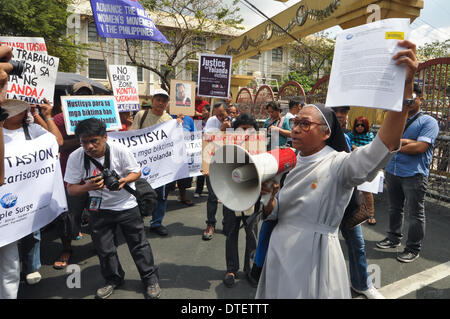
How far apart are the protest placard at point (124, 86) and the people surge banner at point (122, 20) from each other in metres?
0.54

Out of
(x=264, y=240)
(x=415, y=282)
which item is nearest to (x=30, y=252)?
(x=264, y=240)

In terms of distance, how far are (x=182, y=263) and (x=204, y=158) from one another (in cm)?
131

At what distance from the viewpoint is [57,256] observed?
376 cm

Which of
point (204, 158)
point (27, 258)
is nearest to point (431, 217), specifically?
point (204, 158)

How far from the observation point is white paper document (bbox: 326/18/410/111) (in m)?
1.18

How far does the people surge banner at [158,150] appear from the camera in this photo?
4137 mm

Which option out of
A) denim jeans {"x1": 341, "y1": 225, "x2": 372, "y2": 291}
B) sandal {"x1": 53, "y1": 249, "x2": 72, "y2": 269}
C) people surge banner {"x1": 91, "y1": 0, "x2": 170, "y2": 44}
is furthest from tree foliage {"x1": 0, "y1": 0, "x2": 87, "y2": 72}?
denim jeans {"x1": 341, "y1": 225, "x2": 372, "y2": 291}

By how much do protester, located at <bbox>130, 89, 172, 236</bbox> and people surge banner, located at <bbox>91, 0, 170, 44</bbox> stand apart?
132cm

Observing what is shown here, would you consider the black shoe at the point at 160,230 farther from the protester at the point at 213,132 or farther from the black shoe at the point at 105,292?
the black shoe at the point at 105,292

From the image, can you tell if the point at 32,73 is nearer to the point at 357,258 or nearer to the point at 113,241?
the point at 113,241

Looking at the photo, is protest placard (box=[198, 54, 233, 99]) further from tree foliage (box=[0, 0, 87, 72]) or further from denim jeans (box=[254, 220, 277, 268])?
tree foliage (box=[0, 0, 87, 72])

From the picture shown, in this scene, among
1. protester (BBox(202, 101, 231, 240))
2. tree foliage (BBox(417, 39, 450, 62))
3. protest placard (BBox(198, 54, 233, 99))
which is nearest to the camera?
protester (BBox(202, 101, 231, 240))

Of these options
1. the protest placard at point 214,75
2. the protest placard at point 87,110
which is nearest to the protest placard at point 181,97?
the protest placard at point 214,75
